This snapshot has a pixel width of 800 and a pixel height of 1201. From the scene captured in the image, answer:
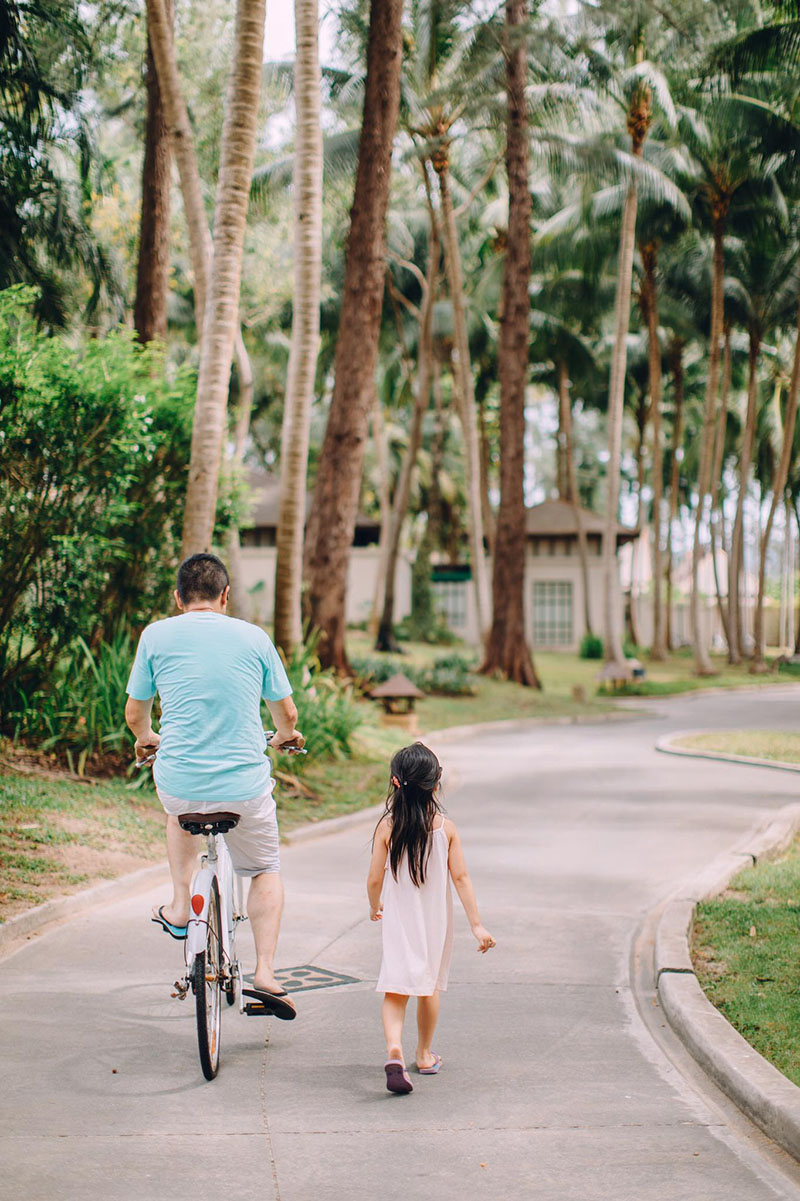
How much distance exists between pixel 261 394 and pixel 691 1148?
50.5m

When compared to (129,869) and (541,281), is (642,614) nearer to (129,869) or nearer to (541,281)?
(541,281)

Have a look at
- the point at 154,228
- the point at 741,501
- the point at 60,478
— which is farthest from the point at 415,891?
the point at 741,501

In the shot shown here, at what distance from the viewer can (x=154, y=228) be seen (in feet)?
60.6

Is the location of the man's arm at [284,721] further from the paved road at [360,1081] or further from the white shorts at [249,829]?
the paved road at [360,1081]

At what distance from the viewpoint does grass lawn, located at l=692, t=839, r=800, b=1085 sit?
19.3 feet

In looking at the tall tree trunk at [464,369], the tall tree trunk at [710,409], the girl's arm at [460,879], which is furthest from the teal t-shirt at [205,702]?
the tall tree trunk at [710,409]

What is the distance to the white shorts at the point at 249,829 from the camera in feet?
18.0

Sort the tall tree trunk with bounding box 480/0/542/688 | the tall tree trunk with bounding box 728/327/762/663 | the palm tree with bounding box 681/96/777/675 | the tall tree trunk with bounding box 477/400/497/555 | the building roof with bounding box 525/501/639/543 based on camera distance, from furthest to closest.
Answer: the building roof with bounding box 525/501/639/543 < the tall tree trunk with bounding box 477/400/497/555 < the tall tree trunk with bounding box 728/327/762/663 < the palm tree with bounding box 681/96/777/675 < the tall tree trunk with bounding box 480/0/542/688

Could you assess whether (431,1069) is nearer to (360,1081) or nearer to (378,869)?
(360,1081)

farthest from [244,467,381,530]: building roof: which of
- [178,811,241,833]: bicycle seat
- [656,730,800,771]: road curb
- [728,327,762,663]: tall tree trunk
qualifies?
[178,811,241,833]: bicycle seat

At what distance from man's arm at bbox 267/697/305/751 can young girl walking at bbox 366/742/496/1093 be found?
0.71 m

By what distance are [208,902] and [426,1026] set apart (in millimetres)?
1063

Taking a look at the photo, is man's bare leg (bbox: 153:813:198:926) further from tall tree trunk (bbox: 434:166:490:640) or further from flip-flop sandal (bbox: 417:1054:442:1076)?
tall tree trunk (bbox: 434:166:490:640)

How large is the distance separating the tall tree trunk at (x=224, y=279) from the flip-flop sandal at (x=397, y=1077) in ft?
26.5
